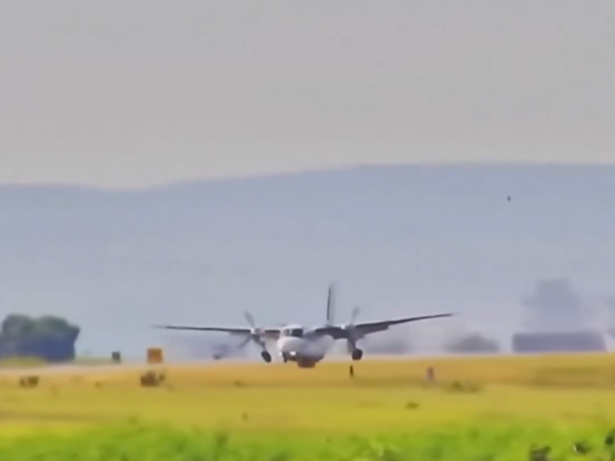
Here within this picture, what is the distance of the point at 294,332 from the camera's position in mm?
4773

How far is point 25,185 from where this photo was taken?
473cm

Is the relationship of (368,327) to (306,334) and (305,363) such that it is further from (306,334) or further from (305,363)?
(305,363)

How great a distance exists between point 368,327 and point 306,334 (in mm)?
220

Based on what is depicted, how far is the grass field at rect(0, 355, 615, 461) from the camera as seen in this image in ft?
14.9

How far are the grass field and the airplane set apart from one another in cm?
12

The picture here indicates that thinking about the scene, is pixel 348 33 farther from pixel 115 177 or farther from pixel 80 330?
pixel 80 330

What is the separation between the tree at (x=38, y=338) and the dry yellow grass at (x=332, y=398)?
0.08 m

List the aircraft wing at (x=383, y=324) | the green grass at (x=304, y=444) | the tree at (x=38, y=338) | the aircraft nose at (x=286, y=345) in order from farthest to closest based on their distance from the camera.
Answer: the aircraft nose at (x=286, y=345), the aircraft wing at (x=383, y=324), the tree at (x=38, y=338), the green grass at (x=304, y=444)

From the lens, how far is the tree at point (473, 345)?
4719 mm

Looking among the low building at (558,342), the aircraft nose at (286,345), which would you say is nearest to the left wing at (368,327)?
the aircraft nose at (286,345)

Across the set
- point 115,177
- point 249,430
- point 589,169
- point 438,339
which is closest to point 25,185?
point 115,177

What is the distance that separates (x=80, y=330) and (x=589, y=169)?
6.01 ft

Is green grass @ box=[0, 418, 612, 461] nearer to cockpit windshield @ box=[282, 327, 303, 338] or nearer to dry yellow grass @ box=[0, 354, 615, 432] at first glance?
dry yellow grass @ box=[0, 354, 615, 432]

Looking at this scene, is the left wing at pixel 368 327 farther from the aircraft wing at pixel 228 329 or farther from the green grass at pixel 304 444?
the green grass at pixel 304 444
